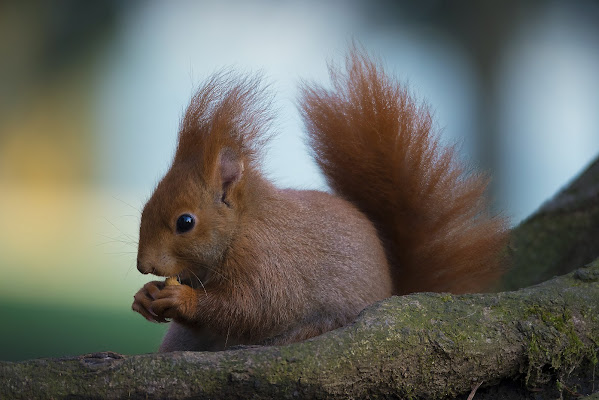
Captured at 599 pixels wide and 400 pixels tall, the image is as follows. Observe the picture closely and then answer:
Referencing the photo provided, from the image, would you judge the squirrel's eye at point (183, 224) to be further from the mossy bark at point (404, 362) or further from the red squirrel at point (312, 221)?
the mossy bark at point (404, 362)

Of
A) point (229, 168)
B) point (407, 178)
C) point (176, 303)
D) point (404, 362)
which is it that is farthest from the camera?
point (407, 178)

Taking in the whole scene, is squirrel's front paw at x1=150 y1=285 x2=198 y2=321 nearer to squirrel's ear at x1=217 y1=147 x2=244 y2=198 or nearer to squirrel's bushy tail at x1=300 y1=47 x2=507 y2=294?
squirrel's ear at x1=217 y1=147 x2=244 y2=198

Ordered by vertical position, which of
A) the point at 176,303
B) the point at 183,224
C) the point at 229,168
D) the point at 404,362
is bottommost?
the point at 404,362

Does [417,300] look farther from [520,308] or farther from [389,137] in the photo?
[389,137]

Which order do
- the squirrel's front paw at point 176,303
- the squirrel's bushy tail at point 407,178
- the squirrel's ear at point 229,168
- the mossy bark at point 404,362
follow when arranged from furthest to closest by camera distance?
the squirrel's bushy tail at point 407,178, the squirrel's ear at point 229,168, the squirrel's front paw at point 176,303, the mossy bark at point 404,362

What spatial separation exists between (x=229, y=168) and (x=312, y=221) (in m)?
0.24

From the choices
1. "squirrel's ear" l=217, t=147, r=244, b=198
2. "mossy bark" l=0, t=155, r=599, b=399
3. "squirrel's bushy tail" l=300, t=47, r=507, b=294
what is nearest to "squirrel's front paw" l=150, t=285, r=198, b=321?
"squirrel's ear" l=217, t=147, r=244, b=198

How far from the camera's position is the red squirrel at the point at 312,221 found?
151 centimetres

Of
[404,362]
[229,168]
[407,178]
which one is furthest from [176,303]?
[407,178]

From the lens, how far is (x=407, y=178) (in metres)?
1.81

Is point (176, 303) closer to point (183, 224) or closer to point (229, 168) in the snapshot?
point (183, 224)

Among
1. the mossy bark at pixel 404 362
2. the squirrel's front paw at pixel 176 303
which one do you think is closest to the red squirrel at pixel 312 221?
the squirrel's front paw at pixel 176 303

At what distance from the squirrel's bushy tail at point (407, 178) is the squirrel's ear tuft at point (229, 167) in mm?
333

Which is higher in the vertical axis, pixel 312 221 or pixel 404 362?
pixel 312 221
